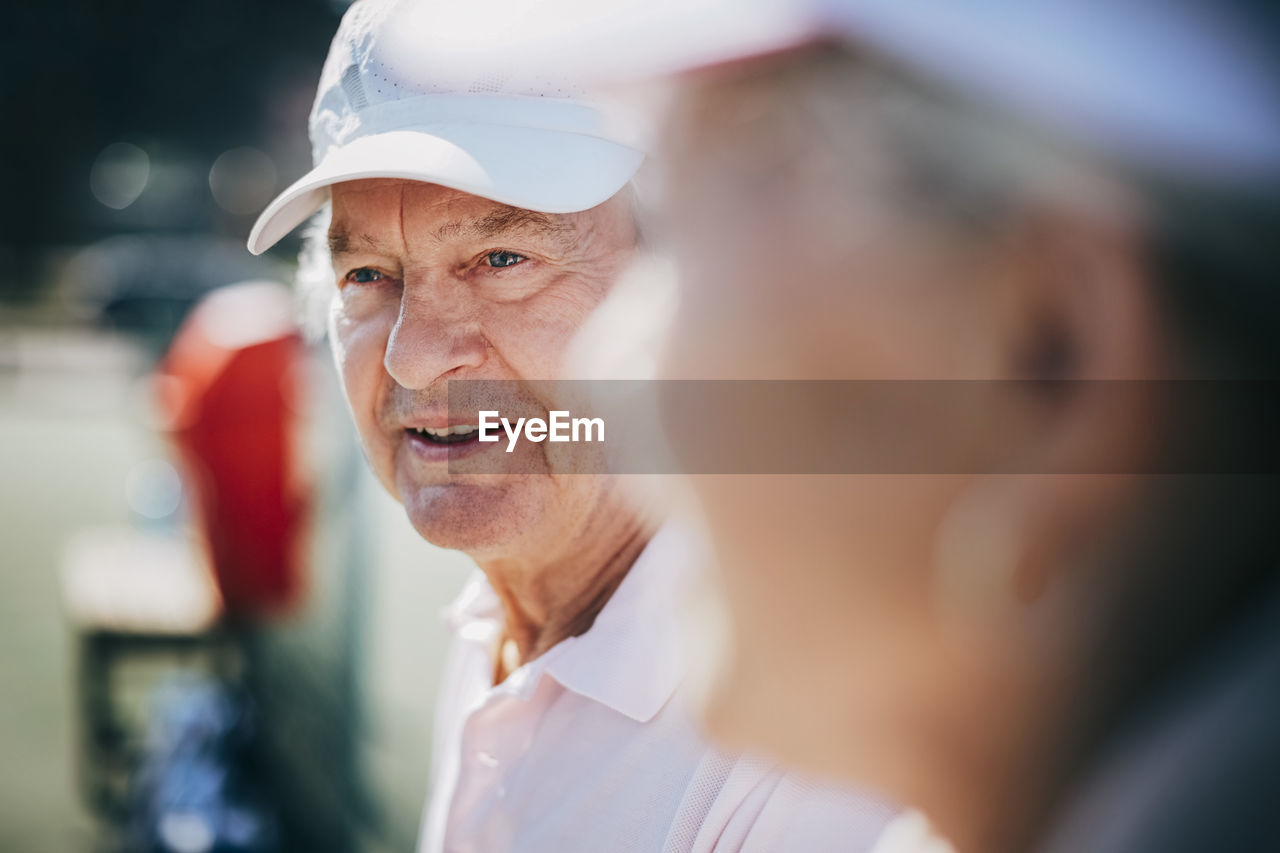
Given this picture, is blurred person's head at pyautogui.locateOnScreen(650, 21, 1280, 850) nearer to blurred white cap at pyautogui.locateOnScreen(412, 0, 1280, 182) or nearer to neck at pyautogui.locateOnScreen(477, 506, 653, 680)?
blurred white cap at pyautogui.locateOnScreen(412, 0, 1280, 182)

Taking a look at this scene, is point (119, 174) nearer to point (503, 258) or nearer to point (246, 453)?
point (246, 453)

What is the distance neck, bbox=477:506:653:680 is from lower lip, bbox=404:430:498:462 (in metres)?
0.20

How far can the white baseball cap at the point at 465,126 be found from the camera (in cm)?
133

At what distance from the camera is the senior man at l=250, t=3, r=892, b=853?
1.34m

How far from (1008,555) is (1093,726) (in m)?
0.09

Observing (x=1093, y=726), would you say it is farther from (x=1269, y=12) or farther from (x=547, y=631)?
(x=547, y=631)

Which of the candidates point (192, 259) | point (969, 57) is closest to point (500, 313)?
point (969, 57)

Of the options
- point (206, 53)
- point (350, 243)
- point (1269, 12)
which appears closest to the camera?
point (1269, 12)

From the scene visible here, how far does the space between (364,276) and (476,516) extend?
15.8 inches

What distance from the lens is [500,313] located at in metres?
1.43

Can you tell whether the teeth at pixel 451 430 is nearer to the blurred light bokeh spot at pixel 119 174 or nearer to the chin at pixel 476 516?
the chin at pixel 476 516

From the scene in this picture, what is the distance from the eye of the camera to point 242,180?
27375 millimetres
